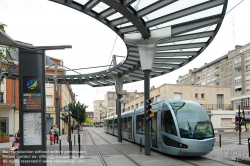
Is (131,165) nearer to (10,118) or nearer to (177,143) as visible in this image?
(177,143)

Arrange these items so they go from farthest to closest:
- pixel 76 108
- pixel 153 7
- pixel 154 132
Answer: pixel 76 108
pixel 154 132
pixel 153 7

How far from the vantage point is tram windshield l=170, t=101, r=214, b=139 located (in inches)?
527

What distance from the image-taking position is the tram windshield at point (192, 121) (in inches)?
527

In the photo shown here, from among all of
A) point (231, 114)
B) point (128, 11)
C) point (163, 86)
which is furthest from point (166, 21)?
point (231, 114)

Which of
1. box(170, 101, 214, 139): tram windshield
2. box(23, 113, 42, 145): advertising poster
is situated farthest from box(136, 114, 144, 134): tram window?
box(23, 113, 42, 145): advertising poster

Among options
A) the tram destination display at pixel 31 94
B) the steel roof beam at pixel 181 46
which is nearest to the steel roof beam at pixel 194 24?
the steel roof beam at pixel 181 46

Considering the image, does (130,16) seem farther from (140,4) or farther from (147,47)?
(147,47)

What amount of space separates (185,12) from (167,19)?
100 centimetres

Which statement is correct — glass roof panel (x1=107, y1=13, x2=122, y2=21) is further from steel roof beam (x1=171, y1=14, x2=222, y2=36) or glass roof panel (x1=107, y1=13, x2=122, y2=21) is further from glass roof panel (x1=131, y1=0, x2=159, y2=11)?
steel roof beam (x1=171, y1=14, x2=222, y2=36)

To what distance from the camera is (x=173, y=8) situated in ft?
42.1

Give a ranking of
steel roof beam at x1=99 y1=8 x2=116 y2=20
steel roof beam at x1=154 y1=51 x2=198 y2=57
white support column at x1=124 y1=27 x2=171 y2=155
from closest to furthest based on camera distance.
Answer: steel roof beam at x1=99 y1=8 x2=116 y2=20, white support column at x1=124 y1=27 x2=171 y2=155, steel roof beam at x1=154 y1=51 x2=198 y2=57

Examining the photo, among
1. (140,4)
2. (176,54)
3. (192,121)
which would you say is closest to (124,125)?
(176,54)

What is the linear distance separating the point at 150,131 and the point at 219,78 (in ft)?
251

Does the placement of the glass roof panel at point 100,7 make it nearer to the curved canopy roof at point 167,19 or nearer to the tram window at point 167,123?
the curved canopy roof at point 167,19
